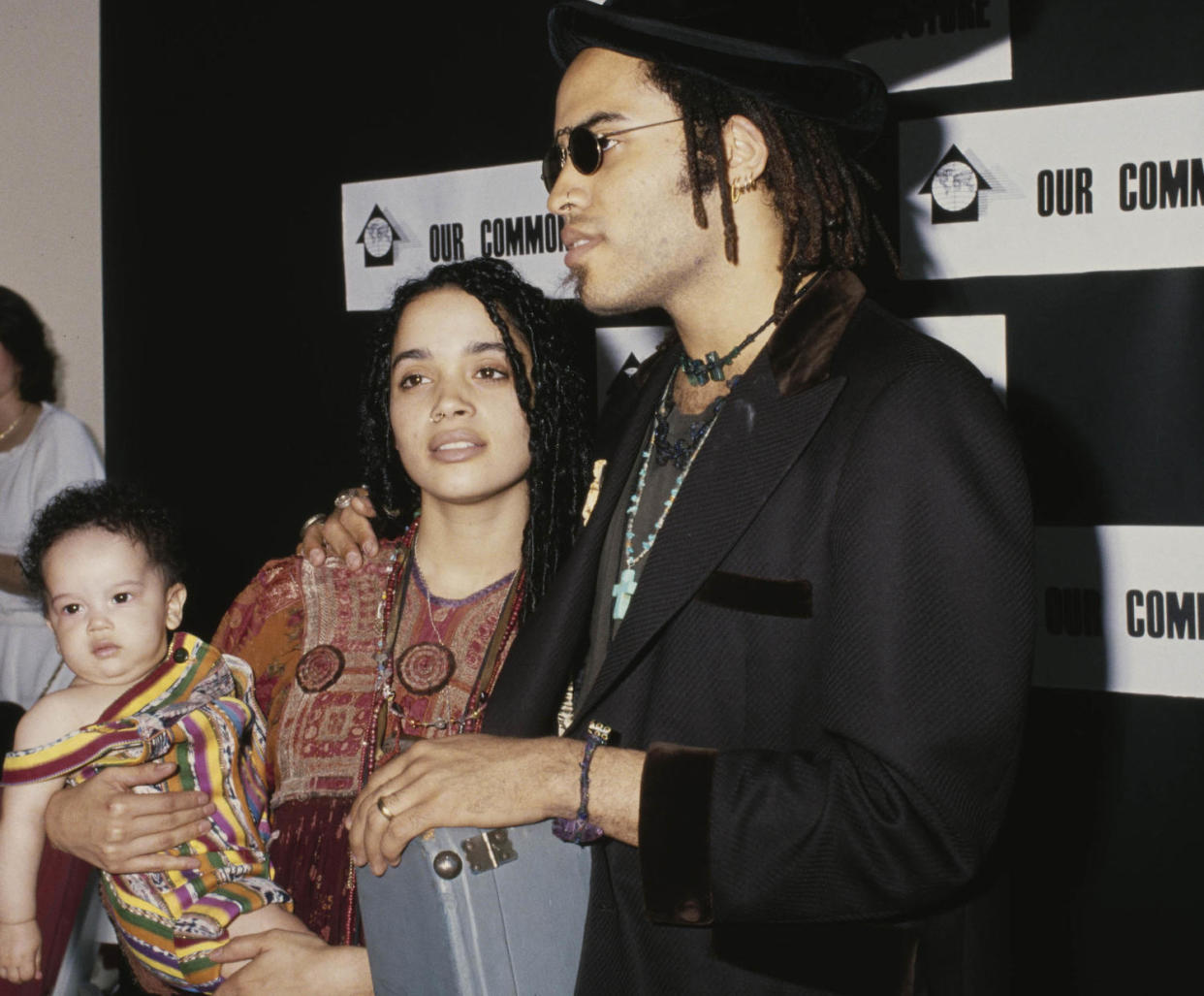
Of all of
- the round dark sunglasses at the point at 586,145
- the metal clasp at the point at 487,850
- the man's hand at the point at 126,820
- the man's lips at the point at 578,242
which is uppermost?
the round dark sunglasses at the point at 586,145

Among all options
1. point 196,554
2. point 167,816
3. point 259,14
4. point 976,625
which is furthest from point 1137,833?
point 259,14

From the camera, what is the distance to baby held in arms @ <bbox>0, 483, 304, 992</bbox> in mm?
1926

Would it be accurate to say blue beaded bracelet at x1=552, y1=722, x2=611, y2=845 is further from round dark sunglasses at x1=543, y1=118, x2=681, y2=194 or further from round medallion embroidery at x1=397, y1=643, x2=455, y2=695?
round dark sunglasses at x1=543, y1=118, x2=681, y2=194

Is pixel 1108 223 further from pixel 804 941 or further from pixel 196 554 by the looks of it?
Result: pixel 196 554

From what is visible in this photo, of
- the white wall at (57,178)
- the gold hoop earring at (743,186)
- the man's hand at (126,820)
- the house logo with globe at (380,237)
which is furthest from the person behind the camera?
the white wall at (57,178)

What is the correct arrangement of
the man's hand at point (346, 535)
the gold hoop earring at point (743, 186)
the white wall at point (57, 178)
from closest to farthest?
the gold hoop earring at point (743, 186), the man's hand at point (346, 535), the white wall at point (57, 178)

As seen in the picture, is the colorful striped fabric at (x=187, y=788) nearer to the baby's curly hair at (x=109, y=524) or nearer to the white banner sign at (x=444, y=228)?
the baby's curly hair at (x=109, y=524)

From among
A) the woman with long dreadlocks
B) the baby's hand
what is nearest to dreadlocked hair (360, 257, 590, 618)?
the woman with long dreadlocks

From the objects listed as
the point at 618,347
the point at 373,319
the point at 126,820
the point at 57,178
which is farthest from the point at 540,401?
the point at 57,178

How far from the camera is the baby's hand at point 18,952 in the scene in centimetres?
195

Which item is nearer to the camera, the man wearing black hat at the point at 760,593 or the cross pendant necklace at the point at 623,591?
the man wearing black hat at the point at 760,593

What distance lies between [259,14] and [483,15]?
3.13 ft

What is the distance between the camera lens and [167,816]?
1.93m

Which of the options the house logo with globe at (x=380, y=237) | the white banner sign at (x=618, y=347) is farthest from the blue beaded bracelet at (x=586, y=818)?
the house logo with globe at (x=380, y=237)
